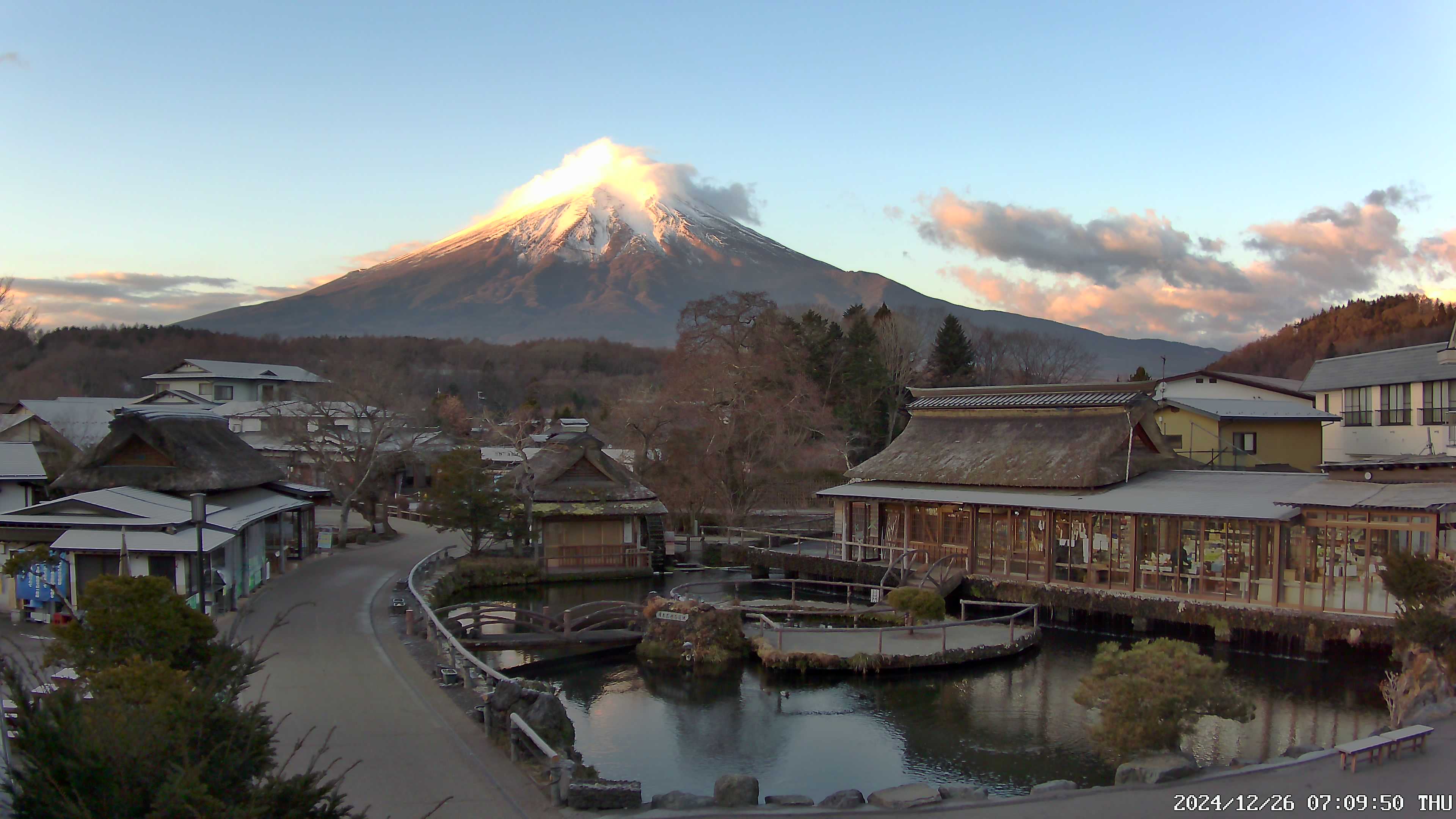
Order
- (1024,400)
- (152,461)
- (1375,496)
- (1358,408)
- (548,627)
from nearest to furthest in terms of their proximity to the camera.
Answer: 1. (1375,496)
2. (548,627)
3. (152,461)
4. (1024,400)
5. (1358,408)

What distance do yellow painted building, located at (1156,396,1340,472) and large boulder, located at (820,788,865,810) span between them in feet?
82.7

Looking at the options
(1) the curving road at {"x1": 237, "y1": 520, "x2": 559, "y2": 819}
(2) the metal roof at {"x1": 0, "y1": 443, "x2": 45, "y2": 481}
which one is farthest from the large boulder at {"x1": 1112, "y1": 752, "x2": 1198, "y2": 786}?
(2) the metal roof at {"x1": 0, "y1": 443, "x2": 45, "y2": 481}

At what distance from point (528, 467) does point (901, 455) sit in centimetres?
1226

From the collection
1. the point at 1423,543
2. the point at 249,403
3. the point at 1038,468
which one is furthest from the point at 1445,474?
the point at 249,403

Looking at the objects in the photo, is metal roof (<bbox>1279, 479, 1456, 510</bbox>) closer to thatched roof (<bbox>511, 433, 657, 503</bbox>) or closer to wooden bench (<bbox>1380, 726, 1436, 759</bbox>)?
wooden bench (<bbox>1380, 726, 1436, 759</bbox>)

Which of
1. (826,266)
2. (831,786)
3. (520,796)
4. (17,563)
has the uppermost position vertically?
(826,266)

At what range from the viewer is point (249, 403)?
2266 inches

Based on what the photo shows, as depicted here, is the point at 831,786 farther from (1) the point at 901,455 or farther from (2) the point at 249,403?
(2) the point at 249,403

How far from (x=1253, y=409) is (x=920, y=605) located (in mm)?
19825

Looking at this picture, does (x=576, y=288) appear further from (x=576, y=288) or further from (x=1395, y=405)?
(x=1395, y=405)

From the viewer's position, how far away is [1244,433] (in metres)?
30.9

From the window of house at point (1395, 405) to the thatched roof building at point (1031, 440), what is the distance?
13.2 metres

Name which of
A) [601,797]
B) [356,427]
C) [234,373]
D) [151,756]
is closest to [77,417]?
[356,427]

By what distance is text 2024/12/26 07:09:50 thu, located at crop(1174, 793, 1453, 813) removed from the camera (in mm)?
8203
